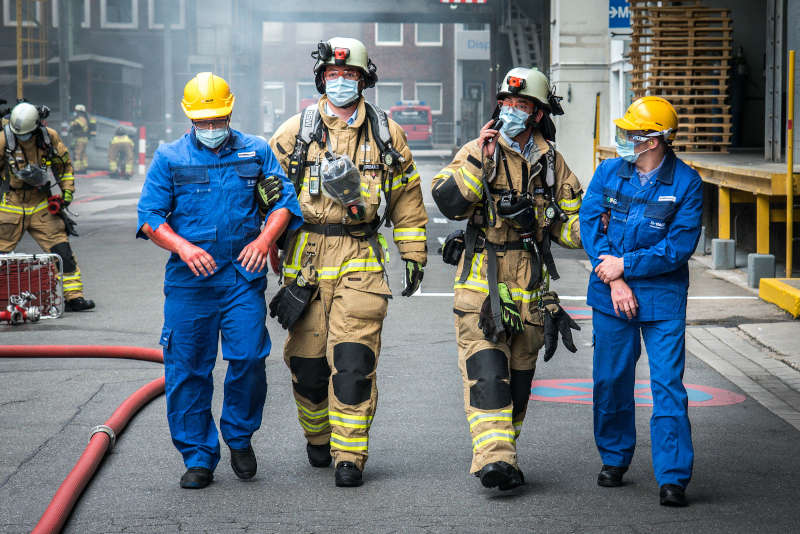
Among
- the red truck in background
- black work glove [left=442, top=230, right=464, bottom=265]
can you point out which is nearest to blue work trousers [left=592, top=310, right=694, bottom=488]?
black work glove [left=442, top=230, right=464, bottom=265]

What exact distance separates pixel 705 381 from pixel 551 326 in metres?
2.78

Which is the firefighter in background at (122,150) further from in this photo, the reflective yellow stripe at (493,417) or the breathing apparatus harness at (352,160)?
the reflective yellow stripe at (493,417)

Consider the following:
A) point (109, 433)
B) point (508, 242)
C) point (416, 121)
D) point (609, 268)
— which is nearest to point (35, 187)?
point (109, 433)

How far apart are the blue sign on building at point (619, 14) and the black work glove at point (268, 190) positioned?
1527 cm

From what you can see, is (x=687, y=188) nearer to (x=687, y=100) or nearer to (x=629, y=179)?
(x=629, y=179)

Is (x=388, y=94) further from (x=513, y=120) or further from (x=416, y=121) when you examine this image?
(x=513, y=120)

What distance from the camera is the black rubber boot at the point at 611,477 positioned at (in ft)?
17.7

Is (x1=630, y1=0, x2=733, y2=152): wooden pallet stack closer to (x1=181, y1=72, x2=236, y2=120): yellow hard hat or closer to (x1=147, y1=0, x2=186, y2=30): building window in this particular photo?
(x1=181, y1=72, x2=236, y2=120): yellow hard hat

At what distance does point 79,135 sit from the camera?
108 feet

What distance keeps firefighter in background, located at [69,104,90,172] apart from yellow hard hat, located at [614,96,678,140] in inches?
1142

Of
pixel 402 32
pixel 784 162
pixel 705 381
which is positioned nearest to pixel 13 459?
pixel 705 381

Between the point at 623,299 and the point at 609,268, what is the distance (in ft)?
0.51

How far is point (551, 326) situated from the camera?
214 inches

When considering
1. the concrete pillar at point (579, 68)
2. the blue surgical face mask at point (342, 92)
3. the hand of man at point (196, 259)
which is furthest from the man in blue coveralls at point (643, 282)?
the concrete pillar at point (579, 68)
